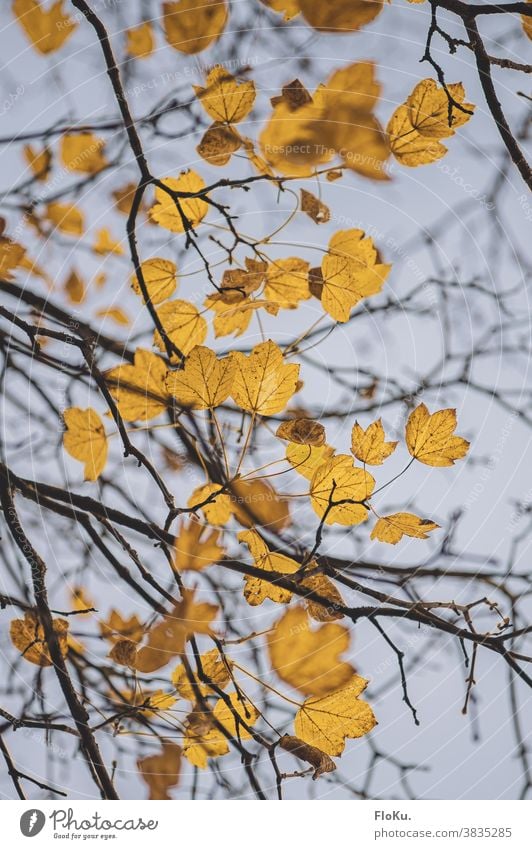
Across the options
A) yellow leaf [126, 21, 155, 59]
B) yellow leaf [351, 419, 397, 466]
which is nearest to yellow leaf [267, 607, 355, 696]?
yellow leaf [351, 419, 397, 466]

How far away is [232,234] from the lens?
47 cm

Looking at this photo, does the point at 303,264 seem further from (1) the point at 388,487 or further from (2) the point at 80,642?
(2) the point at 80,642

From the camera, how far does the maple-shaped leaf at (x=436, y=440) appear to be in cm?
44

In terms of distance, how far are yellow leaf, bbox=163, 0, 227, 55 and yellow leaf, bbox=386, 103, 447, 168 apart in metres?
0.16

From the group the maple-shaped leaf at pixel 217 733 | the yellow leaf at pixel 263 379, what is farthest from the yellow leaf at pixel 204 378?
the maple-shaped leaf at pixel 217 733

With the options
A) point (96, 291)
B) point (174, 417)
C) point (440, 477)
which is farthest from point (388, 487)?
point (96, 291)

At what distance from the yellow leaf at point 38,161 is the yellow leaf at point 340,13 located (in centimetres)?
22

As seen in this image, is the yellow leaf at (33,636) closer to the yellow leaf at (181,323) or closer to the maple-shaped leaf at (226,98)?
the yellow leaf at (181,323)

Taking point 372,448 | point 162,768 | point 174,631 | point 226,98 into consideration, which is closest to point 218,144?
point 226,98

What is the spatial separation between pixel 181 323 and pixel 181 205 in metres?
0.08

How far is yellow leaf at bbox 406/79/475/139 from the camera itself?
421 millimetres

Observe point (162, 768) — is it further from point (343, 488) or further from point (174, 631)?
point (343, 488)

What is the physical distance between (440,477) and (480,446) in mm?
43

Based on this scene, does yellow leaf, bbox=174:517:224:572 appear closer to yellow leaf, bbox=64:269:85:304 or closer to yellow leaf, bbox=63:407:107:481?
yellow leaf, bbox=63:407:107:481
